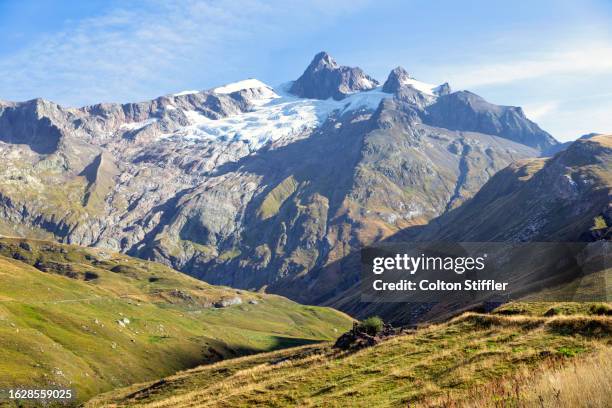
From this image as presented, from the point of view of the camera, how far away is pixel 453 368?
28.0m

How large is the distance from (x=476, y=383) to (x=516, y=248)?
629ft

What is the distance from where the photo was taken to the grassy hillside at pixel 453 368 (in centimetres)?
1844

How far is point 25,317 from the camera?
115938 millimetres

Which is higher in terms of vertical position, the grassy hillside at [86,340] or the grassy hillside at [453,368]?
the grassy hillside at [453,368]

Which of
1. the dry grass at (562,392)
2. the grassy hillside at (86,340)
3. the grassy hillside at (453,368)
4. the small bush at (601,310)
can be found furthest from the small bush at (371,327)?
the grassy hillside at (86,340)

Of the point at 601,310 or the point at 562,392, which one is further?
the point at 601,310

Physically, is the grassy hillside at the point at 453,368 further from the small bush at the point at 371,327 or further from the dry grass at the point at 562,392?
the small bush at the point at 371,327

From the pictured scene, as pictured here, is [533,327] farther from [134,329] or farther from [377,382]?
[134,329]

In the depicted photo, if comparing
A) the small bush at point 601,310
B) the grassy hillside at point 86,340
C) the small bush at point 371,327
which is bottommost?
the grassy hillside at point 86,340

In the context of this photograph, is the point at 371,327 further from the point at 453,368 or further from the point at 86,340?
the point at 86,340

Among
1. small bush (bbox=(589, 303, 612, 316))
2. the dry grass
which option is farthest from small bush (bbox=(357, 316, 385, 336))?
the dry grass

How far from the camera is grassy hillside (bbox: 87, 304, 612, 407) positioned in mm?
18438

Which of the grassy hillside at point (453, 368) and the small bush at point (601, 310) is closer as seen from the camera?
the grassy hillside at point (453, 368)

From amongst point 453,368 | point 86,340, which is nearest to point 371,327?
point 453,368
